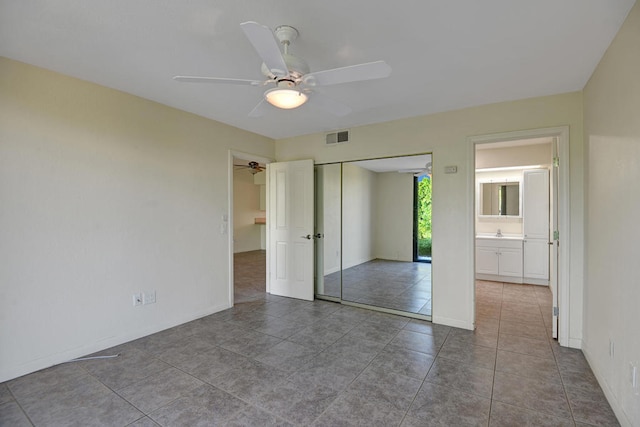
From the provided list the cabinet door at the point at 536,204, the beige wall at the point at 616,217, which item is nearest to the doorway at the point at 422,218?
the beige wall at the point at 616,217

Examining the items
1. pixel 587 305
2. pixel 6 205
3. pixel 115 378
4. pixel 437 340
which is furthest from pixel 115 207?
pixel 587 305

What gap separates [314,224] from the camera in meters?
4.40

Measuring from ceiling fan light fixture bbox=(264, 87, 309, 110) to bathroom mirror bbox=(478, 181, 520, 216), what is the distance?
5.01 metres

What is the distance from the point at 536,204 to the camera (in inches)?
199

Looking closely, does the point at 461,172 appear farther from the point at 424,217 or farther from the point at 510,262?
the point at 510,262

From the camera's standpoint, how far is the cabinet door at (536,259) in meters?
4.95

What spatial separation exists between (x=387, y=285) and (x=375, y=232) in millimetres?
952

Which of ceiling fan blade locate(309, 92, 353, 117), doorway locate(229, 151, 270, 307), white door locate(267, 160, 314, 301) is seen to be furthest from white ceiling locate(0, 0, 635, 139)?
doorway locate(229, 151, 270, 307)

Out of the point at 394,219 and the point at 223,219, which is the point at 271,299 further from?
the point at 394,219

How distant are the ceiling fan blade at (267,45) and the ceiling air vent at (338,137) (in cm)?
239

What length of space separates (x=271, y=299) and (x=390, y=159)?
2670 millimetres

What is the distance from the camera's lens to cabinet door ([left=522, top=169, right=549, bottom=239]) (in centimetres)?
500

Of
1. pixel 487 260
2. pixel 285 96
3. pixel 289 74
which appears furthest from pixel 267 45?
pixel 487 260

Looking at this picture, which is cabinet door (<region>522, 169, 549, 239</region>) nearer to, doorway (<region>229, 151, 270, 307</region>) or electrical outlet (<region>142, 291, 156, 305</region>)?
doorway (<region>229, 151, 270, 307</region>)
